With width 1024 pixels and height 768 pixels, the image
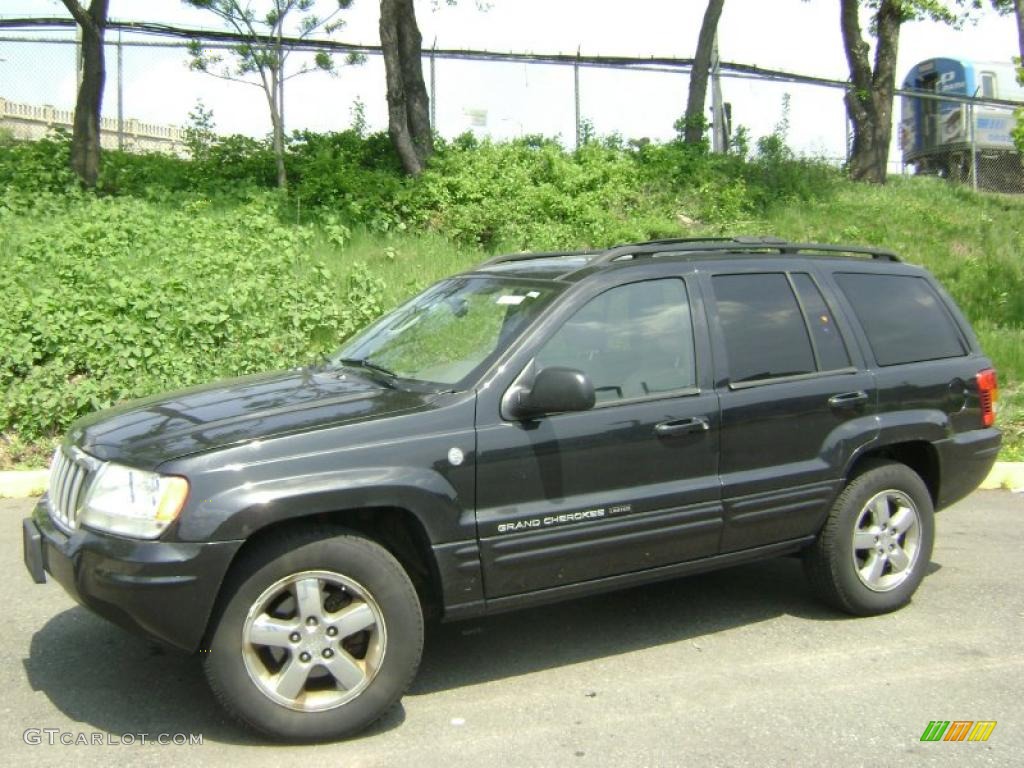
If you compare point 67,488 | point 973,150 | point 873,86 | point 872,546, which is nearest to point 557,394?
point 67,488

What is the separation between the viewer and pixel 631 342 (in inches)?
196

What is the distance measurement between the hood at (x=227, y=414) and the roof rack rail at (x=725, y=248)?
1.32 meters

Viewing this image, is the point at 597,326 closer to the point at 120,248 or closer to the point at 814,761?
the point at 814,761

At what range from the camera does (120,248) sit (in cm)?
1103

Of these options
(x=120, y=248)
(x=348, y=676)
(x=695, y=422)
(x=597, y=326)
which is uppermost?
(x=120, y=248)

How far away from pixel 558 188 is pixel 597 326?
10.4 meters

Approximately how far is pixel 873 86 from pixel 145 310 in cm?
1370

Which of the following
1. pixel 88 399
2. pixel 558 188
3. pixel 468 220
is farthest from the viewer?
pixel 558 188

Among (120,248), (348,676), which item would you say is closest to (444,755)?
(348,676)

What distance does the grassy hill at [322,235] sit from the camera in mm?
9102

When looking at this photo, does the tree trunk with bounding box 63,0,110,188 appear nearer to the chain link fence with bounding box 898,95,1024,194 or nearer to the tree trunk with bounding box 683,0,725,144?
the tree trunk with bounding box 683,0,725,144

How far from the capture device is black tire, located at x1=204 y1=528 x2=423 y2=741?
13.1ft

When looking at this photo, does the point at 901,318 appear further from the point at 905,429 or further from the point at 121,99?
the point at 121,99

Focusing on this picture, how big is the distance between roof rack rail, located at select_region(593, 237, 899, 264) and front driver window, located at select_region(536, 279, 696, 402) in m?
0.22
